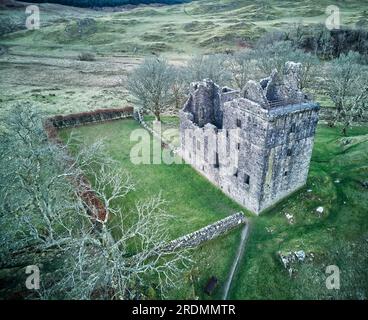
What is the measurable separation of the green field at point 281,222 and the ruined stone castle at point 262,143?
5.38 feet

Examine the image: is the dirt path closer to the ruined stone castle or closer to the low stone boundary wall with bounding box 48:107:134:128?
the ruined stone castle

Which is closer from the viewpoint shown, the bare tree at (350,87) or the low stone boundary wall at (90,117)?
the bare tree at (350,87)

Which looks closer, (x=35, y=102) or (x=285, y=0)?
(x=35, y=102)

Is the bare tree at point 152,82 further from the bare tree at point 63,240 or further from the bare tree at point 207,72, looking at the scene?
the bare tree at point 63,240

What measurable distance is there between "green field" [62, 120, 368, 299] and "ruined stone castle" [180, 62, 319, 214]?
64.6 inches

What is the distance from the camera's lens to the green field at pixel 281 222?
75.0 ft

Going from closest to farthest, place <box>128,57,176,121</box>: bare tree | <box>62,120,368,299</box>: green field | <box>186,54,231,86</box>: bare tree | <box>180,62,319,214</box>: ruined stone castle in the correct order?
<box>62,120,368,299</box>: green field < <box>180,62,319,214</box>: ruined stone castle < <box>128,57,176,121</box>: bare tree < <box>186,54,231,86</box>: bare tree

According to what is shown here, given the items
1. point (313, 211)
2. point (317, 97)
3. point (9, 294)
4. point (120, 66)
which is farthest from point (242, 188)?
point (120, 66)

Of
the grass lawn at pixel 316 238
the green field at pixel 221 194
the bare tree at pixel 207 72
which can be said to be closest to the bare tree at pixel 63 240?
the green field at pixel 221 194

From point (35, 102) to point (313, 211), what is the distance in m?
57.5

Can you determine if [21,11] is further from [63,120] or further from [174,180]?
[174,180]

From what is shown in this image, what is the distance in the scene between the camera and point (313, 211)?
28359mm

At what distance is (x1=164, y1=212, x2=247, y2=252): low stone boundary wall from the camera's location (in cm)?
2484

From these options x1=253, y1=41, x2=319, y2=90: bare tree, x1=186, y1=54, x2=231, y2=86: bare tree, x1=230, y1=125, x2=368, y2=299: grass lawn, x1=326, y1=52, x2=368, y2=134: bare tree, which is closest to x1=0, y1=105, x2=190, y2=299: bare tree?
x1=230, y1=125, x2=368, y2=299: grass lawn
